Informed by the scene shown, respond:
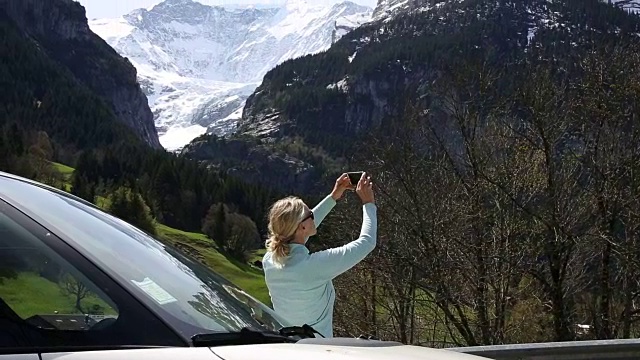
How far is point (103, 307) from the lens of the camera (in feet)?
6.89

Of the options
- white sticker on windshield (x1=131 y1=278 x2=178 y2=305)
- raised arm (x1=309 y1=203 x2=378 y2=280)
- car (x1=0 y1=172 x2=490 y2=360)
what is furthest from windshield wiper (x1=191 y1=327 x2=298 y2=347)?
A: raised arm (x1=309 y1=203 x2=378 y2=280)

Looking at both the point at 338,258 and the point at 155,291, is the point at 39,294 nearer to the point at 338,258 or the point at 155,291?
the point at 155,291

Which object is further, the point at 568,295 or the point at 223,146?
the point at 223,146

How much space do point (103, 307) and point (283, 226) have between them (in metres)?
1.81

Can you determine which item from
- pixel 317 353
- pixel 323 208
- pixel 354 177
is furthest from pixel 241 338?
pixel 323 208

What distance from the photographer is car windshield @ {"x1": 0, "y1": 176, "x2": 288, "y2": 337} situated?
2.14 m

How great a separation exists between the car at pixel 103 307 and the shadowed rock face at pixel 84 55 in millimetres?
169680

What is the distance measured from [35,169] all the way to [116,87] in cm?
12002

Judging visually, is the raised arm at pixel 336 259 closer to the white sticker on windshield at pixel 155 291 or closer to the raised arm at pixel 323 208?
the raised arm at pixel 323 208

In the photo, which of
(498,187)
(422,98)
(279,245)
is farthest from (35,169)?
(279,245)

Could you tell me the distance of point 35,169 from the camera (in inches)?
2613

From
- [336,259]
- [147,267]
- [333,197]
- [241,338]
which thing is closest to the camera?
[241,338]

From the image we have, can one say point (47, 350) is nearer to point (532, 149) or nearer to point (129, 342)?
point (129, 342)

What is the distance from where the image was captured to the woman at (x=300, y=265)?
377 centimetres
